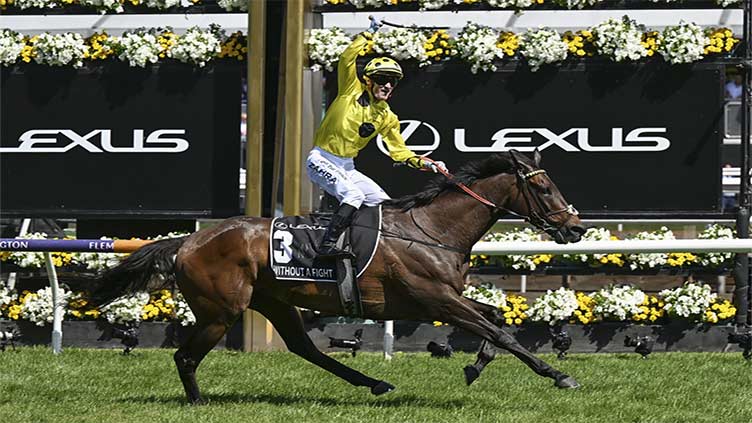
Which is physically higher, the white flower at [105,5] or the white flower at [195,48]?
the white flower at [105,5]

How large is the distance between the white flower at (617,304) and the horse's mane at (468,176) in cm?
256

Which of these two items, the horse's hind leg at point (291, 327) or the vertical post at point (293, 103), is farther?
the vertical post at point (293, 103)

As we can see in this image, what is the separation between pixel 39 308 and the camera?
10.2m

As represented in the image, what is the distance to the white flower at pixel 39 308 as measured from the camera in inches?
400

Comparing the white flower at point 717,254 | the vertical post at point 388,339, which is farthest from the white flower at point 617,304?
the vertical post at point 388,339

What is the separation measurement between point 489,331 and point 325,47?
3.54m

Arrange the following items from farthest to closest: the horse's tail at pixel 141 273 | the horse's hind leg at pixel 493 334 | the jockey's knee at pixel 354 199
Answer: the horse's tail at pixel 141 273, the jockey's knee at pixel 354 199, the horse's hind leg at pixel 493 334

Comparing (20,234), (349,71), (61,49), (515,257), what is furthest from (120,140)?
(515,257)

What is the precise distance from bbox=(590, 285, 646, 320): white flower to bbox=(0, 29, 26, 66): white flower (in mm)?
5152

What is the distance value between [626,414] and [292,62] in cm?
421

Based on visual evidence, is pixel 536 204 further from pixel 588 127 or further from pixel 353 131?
pixel 588 127

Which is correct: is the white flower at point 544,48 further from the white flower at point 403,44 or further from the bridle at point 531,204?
the bridle at point 531,204

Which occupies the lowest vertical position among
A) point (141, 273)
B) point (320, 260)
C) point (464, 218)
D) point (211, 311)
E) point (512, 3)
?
point (211, 311)

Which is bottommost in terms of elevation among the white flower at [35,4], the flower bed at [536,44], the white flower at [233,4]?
the flower bed at [536,44]
